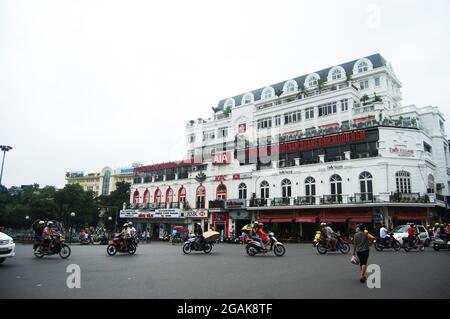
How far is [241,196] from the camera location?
41562 millimetres

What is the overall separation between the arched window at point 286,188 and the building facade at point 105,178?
67691mm

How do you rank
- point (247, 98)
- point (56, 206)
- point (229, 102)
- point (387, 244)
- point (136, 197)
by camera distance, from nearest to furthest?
point (387, 244) < point (247, 98) < point (56, 206) < point (136, 197) < point (229, 102)

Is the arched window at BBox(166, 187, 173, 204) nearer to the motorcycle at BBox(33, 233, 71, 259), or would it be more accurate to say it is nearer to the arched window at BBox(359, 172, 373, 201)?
the arched window at BBox(359, 172, 373, 201)

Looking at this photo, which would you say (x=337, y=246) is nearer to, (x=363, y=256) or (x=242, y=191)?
(x=363, y=256)

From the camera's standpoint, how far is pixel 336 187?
34.0 metres

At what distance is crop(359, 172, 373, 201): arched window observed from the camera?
103 ft

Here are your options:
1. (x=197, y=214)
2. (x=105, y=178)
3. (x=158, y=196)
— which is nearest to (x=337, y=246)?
(x=197, y=214)

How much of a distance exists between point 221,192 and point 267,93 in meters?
18.3

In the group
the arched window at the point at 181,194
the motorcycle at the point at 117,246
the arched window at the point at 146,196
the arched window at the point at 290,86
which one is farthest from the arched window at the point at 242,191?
the motorcycle at the point at 117,246

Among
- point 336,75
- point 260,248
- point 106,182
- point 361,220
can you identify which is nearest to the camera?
point 260,248

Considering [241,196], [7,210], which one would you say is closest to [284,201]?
[241,196]

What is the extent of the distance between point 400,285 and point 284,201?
29309 millimetres

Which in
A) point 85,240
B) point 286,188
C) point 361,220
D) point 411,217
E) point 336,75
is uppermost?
point 336,75
